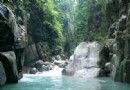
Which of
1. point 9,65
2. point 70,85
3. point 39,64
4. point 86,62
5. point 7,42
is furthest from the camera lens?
point 39,64

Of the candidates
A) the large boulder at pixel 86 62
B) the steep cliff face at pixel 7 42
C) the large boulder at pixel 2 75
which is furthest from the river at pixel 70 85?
the large boulder at pixel 86 62

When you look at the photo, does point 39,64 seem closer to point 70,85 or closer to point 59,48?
point 59,48

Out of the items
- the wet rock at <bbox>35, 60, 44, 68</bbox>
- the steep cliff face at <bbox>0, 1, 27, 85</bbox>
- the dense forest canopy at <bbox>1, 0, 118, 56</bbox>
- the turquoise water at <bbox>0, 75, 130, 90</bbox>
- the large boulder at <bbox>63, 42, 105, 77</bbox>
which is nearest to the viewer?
the turquoise water at <bbox>0, 75, 130, 90</bbox>

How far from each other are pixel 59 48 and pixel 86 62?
67.6ft

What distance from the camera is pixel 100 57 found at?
84.7 feet

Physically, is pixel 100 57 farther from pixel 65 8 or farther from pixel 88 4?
pixel 65 8

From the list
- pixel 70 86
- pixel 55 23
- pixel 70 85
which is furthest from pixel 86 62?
pixel 55 23

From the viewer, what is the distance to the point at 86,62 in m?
25.9

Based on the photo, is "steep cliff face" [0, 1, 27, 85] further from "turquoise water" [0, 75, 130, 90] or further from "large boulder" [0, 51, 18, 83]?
"turquoise water" [0, 75, 130, 90]

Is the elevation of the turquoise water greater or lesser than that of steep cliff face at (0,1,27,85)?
lesser

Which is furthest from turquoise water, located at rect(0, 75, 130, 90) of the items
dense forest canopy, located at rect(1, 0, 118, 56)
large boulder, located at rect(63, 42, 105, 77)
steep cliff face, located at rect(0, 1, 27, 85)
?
dense forest canopy, located at rect(1, 0, 118, 56)

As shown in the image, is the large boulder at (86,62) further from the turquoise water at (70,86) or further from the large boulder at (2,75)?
the large boulder at (2,75)

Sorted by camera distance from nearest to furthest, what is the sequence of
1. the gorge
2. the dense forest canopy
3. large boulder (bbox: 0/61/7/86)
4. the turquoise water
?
the turquoise water < large boulder (bbox: 0/61/7/86) < the gorge < the dense forest canopy

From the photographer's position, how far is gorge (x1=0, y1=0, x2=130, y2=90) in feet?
59.3
